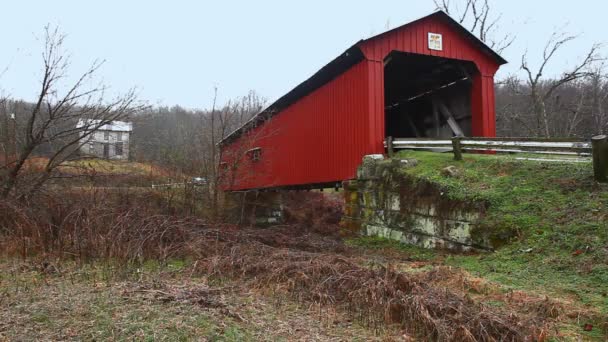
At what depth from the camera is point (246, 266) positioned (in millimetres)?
5137

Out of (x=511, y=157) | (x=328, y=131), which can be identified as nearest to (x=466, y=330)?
(x=511, y=157)

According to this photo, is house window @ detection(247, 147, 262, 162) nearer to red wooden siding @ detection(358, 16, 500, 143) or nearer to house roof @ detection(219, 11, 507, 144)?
house roof @ detection(219, 11, 507, 144)

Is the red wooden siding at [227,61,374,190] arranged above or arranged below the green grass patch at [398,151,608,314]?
above

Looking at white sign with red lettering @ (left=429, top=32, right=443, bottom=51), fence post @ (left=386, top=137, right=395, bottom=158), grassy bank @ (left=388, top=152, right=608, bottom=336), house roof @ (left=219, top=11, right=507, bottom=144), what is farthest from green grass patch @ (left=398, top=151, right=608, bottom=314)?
white sign with red lettering @ (left=429, top=32, right=443, bottom=51)

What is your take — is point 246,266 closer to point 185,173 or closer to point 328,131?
point 328,131

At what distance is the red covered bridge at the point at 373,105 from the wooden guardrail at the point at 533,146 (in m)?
0.88

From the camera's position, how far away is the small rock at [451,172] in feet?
26.1

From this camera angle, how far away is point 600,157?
20.1 ft

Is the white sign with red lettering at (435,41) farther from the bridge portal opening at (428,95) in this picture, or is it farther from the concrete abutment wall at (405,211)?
the concrete abutment wall at (405,211)

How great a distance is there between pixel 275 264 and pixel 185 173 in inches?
368

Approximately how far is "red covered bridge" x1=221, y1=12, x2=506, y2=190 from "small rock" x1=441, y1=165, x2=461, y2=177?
7.43 ft

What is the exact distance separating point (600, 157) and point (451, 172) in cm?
239

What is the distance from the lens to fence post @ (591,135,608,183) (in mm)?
6020

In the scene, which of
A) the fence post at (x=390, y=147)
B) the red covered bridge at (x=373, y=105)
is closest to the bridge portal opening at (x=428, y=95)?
the red covered bridge at (x=373, y=105)
